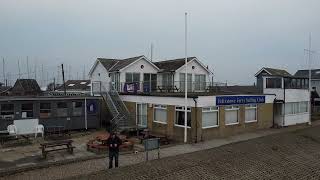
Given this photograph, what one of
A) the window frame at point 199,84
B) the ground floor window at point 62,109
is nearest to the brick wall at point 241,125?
the window frame at point 199,84

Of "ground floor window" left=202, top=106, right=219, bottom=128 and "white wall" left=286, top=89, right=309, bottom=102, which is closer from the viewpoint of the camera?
"ground floor window" left=202, top=106, right=219, bottom=128

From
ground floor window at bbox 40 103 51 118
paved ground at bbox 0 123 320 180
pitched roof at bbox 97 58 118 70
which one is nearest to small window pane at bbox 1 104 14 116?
ground floor window at bbox 40 103 51 118

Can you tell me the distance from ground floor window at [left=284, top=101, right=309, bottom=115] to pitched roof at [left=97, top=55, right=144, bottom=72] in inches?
499

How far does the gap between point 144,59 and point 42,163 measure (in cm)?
1776

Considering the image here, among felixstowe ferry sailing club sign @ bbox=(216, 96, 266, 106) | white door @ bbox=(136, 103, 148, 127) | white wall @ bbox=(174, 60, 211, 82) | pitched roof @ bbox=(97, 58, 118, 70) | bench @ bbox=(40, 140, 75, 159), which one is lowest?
bench @ bbox=(40, 140, 75, 159)

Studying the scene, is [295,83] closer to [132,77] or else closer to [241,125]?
[241,125]

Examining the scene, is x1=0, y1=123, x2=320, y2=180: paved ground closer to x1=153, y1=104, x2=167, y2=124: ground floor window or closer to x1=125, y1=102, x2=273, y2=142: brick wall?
x1=125, y1=102, x2=273, y2=142: brick wall

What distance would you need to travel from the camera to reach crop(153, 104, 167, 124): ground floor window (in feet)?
80.1

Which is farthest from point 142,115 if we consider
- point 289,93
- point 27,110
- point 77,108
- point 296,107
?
point 296,107

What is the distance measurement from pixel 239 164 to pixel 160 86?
16859mm

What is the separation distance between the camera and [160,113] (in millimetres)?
24875

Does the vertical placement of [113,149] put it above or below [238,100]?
below

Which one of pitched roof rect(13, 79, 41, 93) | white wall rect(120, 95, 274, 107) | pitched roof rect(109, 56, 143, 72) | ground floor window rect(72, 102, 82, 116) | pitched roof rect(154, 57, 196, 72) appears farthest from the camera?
pitched roof rect(13, 79, 41, 93)

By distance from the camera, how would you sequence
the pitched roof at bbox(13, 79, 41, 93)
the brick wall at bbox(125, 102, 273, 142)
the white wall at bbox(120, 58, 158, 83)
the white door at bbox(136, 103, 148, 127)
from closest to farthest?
the brick wall at bbox(125, 102, 273, 142)
the white door at bbox(136, 103, 148, 127)
the white wall at bbox(120, 58, 158, 83)
the pitched roof at bbox(13, 79, 41, 93)
